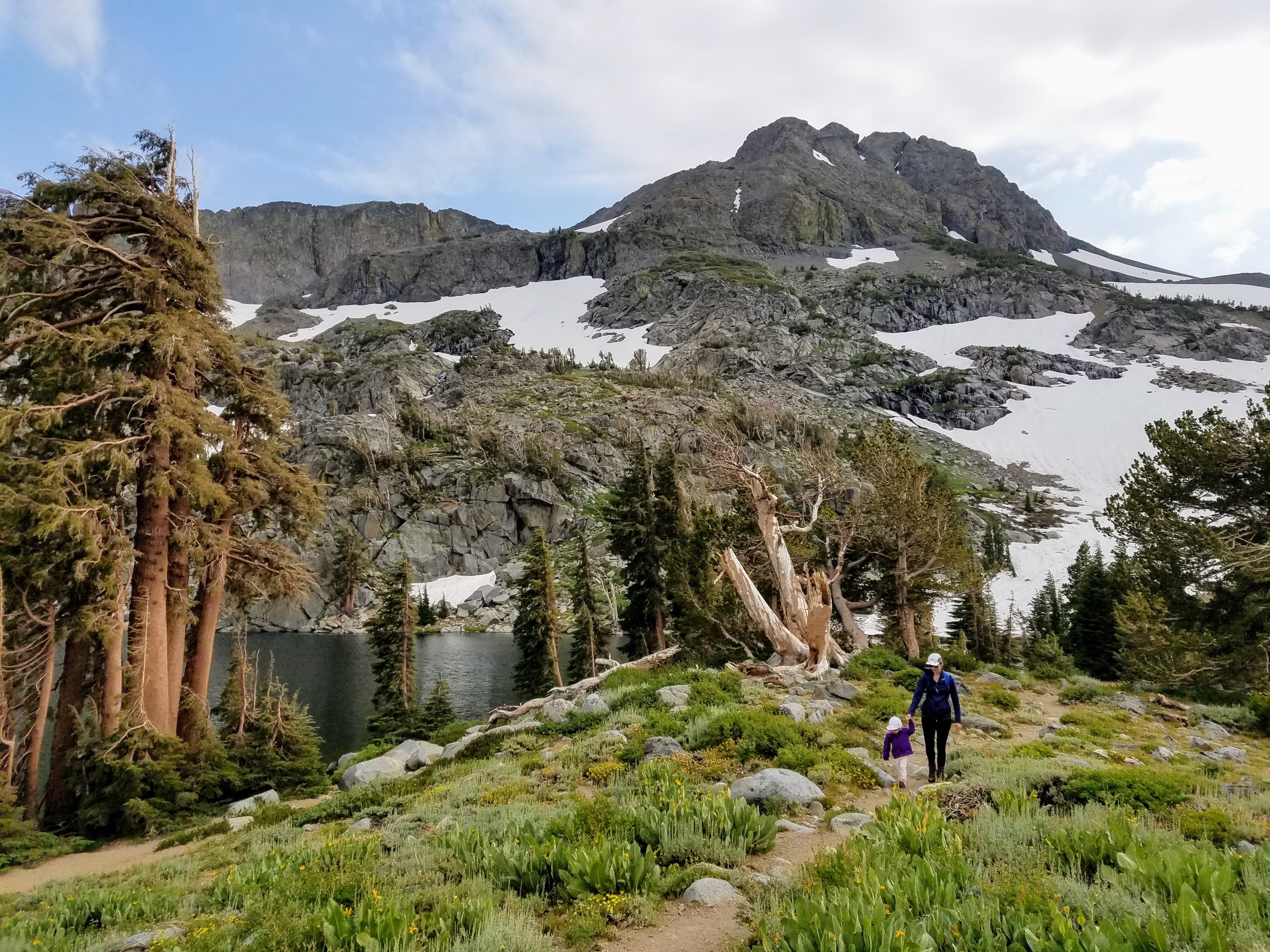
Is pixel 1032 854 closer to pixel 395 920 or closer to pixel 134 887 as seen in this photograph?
pixel 395 920

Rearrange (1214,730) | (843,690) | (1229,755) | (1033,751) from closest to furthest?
(1033,751), (1229,755), (1214,730), (843,690)

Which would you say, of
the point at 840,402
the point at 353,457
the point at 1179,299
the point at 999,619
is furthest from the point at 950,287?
the point at 353,457

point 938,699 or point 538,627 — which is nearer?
point 938,699

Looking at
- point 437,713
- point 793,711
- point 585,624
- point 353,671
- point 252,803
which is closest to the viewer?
point 793,711

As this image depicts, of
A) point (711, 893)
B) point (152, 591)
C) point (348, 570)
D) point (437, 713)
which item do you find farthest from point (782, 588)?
point (348, 570)

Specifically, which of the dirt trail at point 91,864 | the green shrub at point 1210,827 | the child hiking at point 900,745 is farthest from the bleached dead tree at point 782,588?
the dirt trail at point 91,864

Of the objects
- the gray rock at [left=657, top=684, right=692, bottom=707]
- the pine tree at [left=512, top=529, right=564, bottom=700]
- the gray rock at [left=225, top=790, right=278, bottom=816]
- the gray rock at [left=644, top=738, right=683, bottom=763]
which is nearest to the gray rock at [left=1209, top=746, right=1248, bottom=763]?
the gray rock at [left=644, top=738, right=683, bottom=763]

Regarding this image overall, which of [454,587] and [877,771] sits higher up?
[877,771]

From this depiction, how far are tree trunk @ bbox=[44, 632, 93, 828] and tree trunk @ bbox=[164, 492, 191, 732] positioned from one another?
1580mm

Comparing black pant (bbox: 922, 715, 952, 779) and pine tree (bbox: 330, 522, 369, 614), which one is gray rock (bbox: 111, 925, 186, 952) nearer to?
black pant (bbox: 922, 715, 952, 779)

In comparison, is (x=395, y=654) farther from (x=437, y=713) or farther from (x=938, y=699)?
(x=938, y=699)

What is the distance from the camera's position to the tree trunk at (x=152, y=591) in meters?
13.8

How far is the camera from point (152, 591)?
14.1 m

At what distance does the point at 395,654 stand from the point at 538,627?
7.47 m
